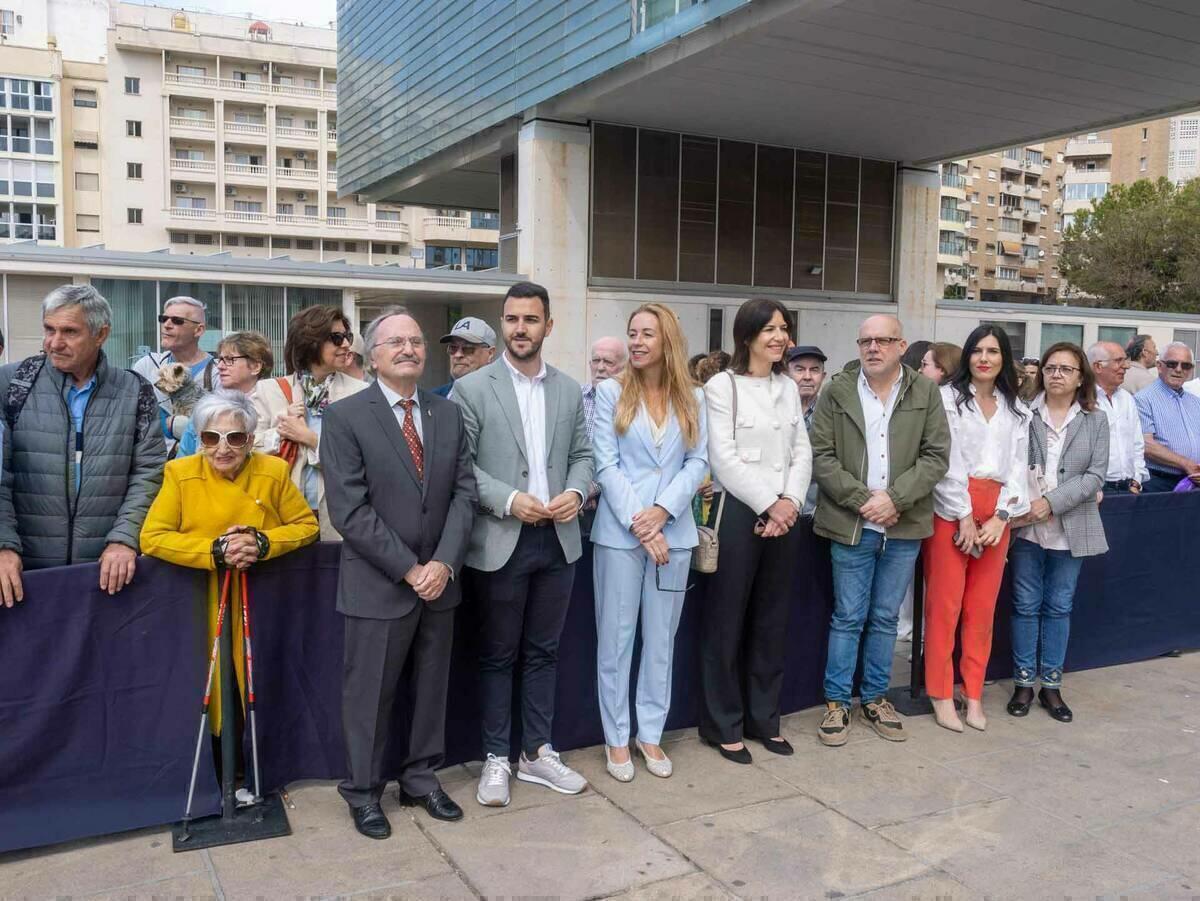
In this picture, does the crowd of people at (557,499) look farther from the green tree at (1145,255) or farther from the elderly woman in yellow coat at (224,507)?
the green tree at (1145,255)

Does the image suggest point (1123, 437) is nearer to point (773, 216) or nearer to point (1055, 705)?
point (1055, 705)

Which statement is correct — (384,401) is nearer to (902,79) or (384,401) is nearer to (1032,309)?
(902,79)

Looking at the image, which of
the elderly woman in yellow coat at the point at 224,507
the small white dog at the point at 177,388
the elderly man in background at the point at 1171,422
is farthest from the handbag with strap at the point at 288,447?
the elderly man in background at the point at 1171,422

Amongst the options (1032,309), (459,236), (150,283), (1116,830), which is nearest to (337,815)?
(1116,830)

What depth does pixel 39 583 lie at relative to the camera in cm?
336

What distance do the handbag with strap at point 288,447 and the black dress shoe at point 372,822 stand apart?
146 cm

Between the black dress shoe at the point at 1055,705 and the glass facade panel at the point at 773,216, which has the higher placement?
the glass facade panel at the point at 773,216

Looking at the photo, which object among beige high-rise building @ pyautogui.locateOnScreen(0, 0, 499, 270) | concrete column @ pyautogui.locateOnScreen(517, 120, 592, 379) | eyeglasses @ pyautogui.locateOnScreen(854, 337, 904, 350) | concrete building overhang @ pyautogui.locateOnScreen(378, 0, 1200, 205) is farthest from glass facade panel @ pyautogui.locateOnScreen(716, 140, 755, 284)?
beige high-rise building @ pyautogui.locateOnScreen(0, 0, 499, 270)

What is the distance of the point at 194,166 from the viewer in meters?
60.6

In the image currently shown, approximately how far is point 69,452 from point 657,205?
17.8 m

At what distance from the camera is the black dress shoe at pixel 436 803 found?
3.68 metres

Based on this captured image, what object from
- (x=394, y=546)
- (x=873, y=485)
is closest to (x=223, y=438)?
(x=394, y=546)

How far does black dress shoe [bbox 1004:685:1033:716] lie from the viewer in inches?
200

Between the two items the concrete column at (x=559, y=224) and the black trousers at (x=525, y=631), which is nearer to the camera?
the black trousers at (x=525, y=631)
